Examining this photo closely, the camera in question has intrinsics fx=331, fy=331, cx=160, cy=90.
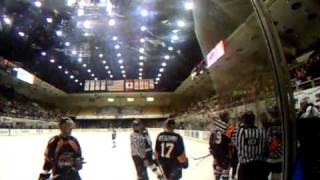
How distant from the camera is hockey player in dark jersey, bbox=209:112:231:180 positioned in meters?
2.92

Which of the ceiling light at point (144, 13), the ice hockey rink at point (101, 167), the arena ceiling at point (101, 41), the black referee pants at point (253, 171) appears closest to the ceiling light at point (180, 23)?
the arena ceiling at point (101, 41)

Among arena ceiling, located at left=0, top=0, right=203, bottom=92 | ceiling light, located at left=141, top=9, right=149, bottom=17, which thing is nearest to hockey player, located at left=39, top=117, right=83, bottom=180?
arena ceiling, located at left=0, top=0, right=203, bottom=92

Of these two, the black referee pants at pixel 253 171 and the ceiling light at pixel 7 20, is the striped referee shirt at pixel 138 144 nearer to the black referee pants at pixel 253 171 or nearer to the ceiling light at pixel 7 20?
the black referee pants at pixel 253 171

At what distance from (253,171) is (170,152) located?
742 mm

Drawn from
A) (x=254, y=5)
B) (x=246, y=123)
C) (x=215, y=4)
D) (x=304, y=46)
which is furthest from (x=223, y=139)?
(x=254, y=5)

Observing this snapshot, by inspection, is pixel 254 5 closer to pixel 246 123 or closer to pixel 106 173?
pixel 246 123

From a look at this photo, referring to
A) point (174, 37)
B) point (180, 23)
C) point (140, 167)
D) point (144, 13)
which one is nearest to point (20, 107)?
point (140, 167)

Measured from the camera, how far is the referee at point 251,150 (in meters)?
1.86

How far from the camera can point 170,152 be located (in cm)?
251

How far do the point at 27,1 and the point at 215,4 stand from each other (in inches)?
55.1

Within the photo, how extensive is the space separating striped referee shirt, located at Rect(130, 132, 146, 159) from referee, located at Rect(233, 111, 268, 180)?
130 centimetres

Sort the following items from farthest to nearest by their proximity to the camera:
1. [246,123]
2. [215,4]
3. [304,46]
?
[304,46], [215,4], [246,123]

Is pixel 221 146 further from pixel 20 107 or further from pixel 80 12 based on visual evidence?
pixel 20 107

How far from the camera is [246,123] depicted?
2.02 meters
